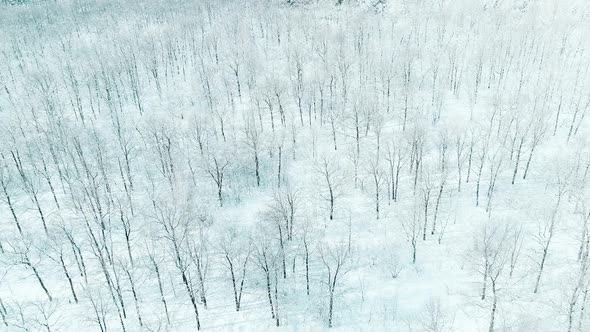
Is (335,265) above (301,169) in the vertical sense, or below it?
below

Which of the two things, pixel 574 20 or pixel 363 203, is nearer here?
pixel 363 203

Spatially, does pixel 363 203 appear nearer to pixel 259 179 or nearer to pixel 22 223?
pixel 259 179

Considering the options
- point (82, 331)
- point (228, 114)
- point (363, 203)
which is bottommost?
point (82, 331)

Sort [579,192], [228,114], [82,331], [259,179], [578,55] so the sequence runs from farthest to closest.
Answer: [578,55]
[228,114]
[259,179]
[579,192]
[82,331]

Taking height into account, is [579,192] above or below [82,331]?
above

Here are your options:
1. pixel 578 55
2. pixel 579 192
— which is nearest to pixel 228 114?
pixel 579 192

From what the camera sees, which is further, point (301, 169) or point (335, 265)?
point (301, 169)

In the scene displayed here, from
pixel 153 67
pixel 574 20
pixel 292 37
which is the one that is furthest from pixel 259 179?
pixel 574 20

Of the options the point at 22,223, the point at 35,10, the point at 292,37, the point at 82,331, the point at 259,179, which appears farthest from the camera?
the point at 35,10
